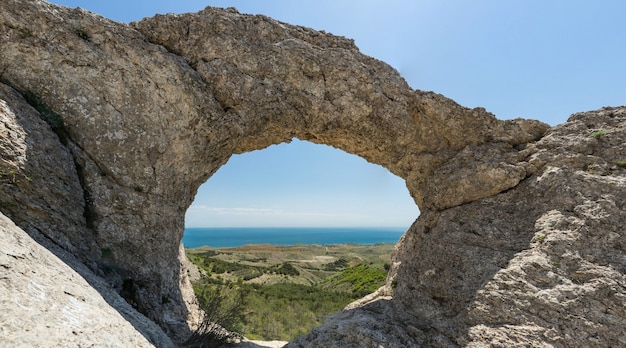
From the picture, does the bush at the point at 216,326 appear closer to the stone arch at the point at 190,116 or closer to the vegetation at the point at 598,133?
the stone arch at the point at 190,116

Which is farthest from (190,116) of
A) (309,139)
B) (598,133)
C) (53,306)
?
(598,133)

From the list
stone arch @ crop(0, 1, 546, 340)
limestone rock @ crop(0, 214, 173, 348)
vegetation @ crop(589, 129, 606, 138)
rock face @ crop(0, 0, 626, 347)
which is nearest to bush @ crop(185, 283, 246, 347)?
rock face @ crop(0, 0, 626, 347)

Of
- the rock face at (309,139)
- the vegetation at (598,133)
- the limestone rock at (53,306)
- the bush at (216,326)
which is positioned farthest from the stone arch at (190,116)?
the limestone rock at (53,306)

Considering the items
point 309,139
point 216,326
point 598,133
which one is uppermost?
point 309,139

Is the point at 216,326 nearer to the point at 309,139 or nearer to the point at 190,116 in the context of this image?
the point at 190,116

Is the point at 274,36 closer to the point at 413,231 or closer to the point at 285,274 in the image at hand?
the point at 413,231

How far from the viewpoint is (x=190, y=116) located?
11250 mm

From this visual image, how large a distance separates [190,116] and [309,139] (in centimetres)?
560

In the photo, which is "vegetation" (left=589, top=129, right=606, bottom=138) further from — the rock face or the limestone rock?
the limestone rock

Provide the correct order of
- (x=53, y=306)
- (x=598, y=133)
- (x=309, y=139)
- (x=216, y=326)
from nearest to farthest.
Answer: (x=53, y=306), (x=216, y=326), (x=598, y=133), (x=309, y=139)

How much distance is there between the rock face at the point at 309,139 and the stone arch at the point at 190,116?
55 millimetres

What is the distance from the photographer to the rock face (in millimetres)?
8617

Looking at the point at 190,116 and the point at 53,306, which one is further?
the point at 190,116

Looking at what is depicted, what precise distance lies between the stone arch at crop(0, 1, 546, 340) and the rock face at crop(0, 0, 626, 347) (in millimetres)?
55
